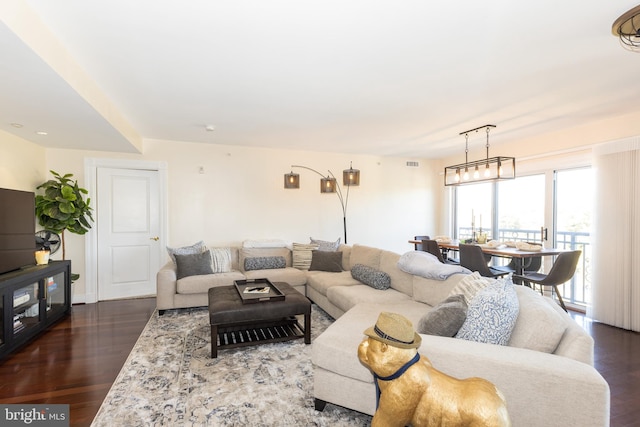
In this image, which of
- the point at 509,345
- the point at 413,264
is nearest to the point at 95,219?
the point at 413,264

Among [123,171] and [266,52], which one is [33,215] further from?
[266,52]

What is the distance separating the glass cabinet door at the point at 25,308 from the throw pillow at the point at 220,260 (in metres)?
1.85

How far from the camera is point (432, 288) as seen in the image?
2861 millimetres

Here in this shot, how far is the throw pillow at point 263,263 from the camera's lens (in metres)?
4.61

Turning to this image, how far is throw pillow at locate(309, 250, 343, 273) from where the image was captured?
15.0 ft

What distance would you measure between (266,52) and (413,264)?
2302 millimetres

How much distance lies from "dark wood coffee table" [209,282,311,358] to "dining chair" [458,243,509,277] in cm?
235

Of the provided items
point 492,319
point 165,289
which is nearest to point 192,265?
point 165,289

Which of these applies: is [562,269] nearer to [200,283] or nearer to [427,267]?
[427,267]

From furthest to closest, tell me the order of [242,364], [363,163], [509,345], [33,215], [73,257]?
[363,163]
[73,257]
[33,215]
[242,364]
[509,345]

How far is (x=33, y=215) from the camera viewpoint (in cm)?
362

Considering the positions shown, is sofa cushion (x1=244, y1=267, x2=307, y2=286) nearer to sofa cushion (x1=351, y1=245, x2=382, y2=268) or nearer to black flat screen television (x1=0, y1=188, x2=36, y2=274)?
sofa cushion (x1=351, y1=245, x2=382, y2=268)

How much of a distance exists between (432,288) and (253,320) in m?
1.66

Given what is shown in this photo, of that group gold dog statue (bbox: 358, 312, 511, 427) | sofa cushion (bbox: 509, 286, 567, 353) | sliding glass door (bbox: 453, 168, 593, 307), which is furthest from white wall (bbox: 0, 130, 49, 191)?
sliding glass door (bbox: 453, 168, 593, 307)
